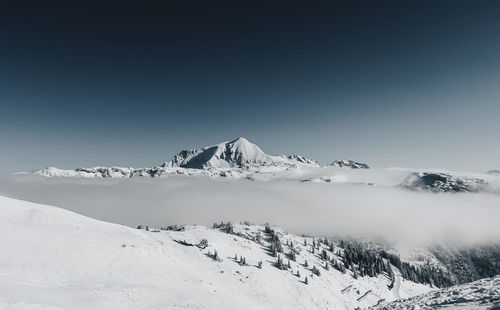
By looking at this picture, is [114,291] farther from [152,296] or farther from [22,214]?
[22,214]

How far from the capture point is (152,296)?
46812 millimetres

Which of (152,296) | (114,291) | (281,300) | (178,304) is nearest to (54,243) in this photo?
(114,291)

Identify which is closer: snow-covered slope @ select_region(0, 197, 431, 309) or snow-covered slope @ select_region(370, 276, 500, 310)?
snow-covered slope @ select_region(370, 276, 500, 310)

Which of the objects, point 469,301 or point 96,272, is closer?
point 469,301

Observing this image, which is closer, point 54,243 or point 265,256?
point 54,243

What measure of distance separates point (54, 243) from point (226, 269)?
178ft

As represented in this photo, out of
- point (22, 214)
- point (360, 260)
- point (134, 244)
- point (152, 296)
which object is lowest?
point (360, 260)

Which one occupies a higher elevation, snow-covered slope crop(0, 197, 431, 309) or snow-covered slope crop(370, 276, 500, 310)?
snow-covered slope crop(370, 276, 500, 310)

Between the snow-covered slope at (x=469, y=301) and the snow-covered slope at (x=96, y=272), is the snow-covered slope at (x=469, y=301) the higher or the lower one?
the higher one

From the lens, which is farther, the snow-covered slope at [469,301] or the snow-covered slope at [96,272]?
the snow-covered slope at [96,272]

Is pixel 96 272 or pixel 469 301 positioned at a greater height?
pixel 469 301

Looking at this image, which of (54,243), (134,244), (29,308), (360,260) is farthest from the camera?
(360,260)

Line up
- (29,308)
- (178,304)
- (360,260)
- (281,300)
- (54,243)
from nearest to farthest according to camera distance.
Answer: (29,308) → (178,304) → (54,243) → (281,300) → (360,260)

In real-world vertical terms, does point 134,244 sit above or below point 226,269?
above
